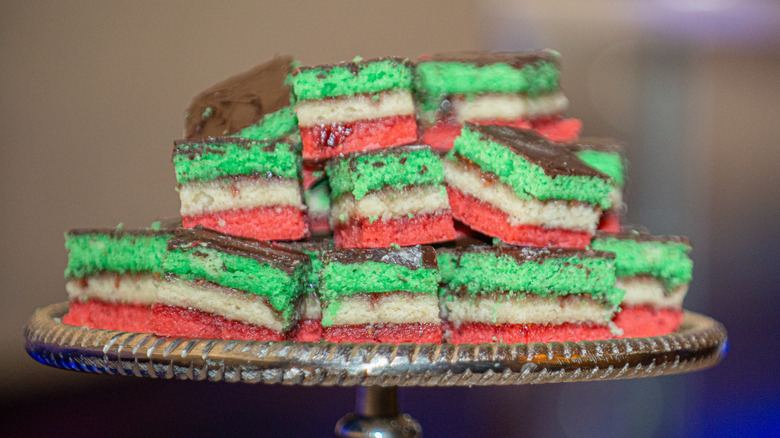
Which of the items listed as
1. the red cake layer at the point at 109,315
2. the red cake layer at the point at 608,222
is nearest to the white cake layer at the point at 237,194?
the red cake layer at the point at 109,315

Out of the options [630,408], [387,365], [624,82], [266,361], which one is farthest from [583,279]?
[624,82]

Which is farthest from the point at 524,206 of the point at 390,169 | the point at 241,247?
the point at 241,247

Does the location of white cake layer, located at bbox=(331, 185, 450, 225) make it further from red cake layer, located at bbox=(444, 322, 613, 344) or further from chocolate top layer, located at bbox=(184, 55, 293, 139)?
chocolate top layer, located at bbox=(184, 55, 293, 139)

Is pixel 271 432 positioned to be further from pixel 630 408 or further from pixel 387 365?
pixel 387 365

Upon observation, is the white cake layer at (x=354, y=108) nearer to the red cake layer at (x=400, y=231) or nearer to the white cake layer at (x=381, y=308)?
the red cake layer at (x=400, y=231)

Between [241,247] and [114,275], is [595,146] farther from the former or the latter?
[114,275]

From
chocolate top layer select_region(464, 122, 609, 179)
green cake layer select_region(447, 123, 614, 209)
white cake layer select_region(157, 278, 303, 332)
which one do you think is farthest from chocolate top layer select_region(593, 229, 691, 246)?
white cake layer select_region(157, 278, 303, 332)
